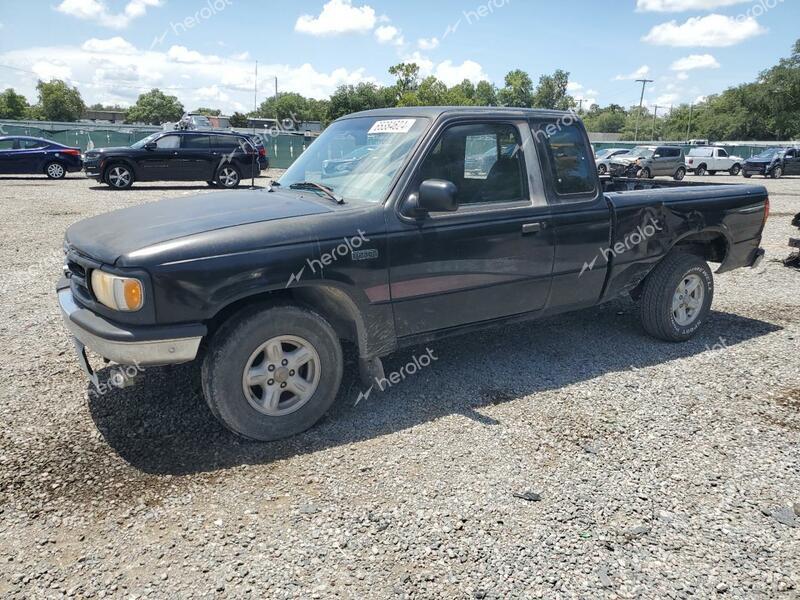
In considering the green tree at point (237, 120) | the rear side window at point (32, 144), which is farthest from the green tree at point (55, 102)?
the rear side window at point (32, 144)

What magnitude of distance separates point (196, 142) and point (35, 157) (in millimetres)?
6748

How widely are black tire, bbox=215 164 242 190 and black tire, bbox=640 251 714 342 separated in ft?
54.6

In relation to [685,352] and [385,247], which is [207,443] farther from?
[685,352]

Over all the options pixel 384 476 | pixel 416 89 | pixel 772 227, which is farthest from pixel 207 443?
pixel 416 89

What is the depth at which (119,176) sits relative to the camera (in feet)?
60.5

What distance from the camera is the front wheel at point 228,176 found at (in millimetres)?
19328

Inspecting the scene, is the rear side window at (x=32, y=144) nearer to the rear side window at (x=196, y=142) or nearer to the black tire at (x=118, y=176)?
the black tire at (x=118, y=176)

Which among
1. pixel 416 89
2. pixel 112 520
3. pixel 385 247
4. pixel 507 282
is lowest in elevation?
pixel 112 520

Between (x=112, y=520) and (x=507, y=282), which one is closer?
(x=112, y=520)

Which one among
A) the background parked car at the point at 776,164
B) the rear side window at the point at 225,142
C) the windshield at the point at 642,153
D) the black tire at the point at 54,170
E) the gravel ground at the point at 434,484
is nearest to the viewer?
the gravel ground at the point at 434,484

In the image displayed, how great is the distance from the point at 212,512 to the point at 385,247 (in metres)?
1.72

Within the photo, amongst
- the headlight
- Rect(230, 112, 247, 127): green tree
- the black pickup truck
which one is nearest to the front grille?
the black pickup truck

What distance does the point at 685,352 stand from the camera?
5.16 meters

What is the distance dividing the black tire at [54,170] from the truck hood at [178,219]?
68.1 feet
